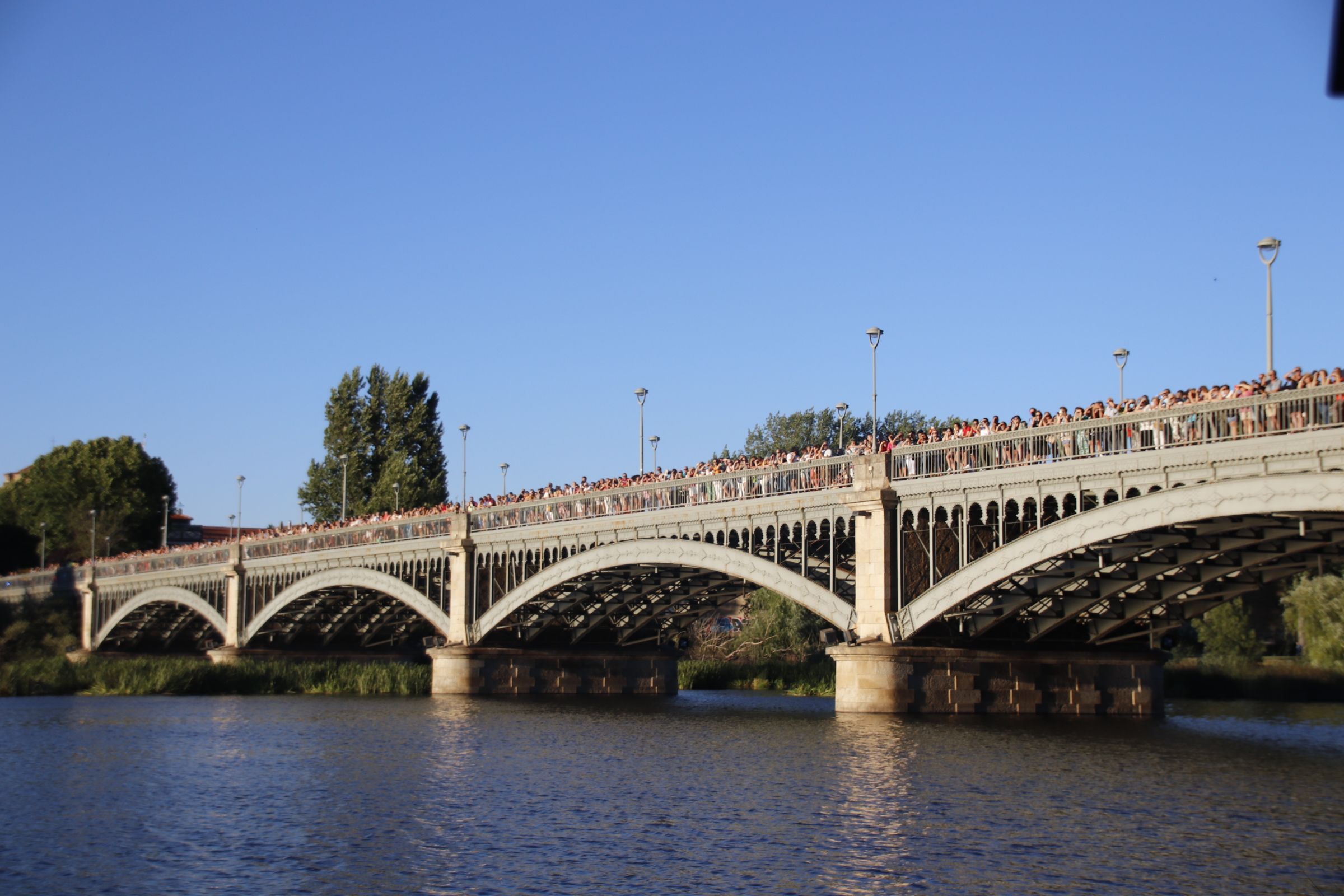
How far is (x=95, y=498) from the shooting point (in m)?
127

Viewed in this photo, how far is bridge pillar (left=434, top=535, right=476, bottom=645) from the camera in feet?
212

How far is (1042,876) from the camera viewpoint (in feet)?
67.4

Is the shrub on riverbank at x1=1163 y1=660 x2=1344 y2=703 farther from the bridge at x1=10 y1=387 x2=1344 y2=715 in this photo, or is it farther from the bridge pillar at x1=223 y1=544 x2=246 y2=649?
the bridge pillar at x1=223 y1=544 x2=246 y2=649

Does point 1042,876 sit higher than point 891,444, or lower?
lower

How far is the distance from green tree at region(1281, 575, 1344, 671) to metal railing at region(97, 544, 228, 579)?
5822 cm

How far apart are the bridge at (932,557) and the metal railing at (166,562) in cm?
1873

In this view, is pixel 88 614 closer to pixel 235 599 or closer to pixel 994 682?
pixel 235 599

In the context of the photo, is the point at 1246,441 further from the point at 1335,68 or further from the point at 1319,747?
the point at 1335,68

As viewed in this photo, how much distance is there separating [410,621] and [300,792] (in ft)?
170

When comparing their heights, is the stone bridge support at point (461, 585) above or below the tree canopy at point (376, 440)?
below

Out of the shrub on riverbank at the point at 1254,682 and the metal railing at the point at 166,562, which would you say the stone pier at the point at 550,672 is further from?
the metal railing at the point at 166,562

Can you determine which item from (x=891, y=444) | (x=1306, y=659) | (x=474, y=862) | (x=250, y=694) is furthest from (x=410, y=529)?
(x=474, y=862)

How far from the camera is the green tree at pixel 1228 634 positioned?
69.1 meters

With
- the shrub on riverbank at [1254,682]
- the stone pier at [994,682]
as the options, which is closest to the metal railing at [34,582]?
the shrub on riverbank at [1254,682]
